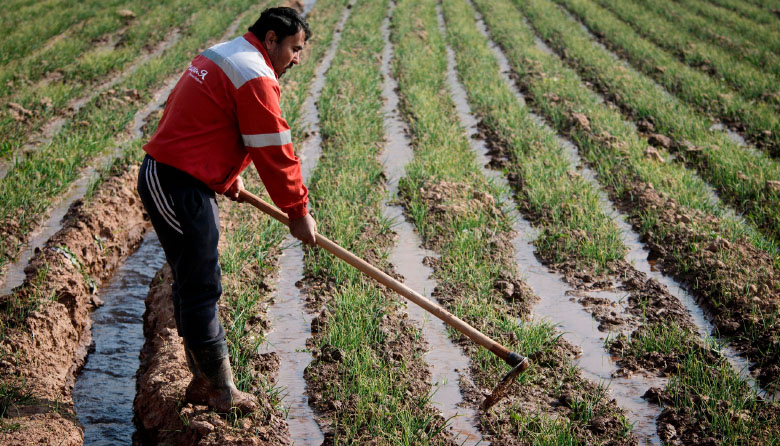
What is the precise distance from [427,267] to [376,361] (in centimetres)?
124

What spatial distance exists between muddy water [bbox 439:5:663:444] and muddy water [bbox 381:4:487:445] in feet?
2.19

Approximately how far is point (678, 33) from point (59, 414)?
13552 mm

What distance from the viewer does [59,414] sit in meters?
2.87

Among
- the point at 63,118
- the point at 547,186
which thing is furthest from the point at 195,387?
the point at 63,118

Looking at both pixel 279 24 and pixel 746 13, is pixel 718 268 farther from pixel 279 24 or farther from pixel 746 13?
pixel 746 13

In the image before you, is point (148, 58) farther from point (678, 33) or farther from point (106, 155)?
point (678, 33)

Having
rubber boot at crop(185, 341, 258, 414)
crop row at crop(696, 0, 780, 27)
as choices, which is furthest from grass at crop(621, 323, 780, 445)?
crop row at crop(696, 0, 780, 27)

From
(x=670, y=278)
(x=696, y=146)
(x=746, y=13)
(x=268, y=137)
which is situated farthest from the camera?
(x=746, y=13)

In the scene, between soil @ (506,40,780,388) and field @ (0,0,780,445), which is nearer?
field @ (0,0,780,445)

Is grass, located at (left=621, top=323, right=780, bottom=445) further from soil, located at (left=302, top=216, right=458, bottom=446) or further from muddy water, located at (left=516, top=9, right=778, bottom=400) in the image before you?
soil, located at (left=302, top=216, right=458, bottom=446)

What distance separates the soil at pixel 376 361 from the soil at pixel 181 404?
8.5 inches

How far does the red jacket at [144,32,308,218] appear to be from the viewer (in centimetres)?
247

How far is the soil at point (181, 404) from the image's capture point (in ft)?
9.11

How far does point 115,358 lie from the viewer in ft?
11.8
